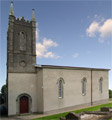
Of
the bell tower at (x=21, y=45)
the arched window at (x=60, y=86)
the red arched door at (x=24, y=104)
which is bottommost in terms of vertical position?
the red arched door at (x=24, y=104)

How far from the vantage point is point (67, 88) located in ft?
68.4

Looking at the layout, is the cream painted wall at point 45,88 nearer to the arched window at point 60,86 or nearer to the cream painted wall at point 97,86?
the arched window at point 60,86

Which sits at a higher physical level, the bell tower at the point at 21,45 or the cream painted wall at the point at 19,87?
the bell tower at the point at 21,45

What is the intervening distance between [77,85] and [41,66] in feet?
25.6

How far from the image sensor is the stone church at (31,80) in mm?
18250

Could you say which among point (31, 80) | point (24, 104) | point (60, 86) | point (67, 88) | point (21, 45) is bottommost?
point (24, 104)

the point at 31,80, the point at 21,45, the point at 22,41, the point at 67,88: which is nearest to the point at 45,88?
the point at 31,80

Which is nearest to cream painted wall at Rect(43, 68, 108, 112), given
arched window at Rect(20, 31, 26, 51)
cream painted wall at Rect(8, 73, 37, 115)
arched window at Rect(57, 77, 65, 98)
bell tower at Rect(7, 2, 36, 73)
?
arched window at Rect(57, 77, 65, 98)

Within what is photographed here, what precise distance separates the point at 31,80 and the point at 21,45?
18.3ft

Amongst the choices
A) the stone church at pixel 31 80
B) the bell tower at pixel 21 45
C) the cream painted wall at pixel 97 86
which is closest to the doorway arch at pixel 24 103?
the stone church at pixel 31 80

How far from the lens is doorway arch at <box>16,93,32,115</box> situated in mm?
18203

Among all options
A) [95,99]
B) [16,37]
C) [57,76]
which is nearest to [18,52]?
[16,37]

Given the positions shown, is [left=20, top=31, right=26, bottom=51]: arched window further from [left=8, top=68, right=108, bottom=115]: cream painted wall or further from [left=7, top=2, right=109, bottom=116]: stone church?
[left=8, top=68, right=108, bottom=115]: cream painted wall

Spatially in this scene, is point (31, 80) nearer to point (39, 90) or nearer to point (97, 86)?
point (39, 90)
